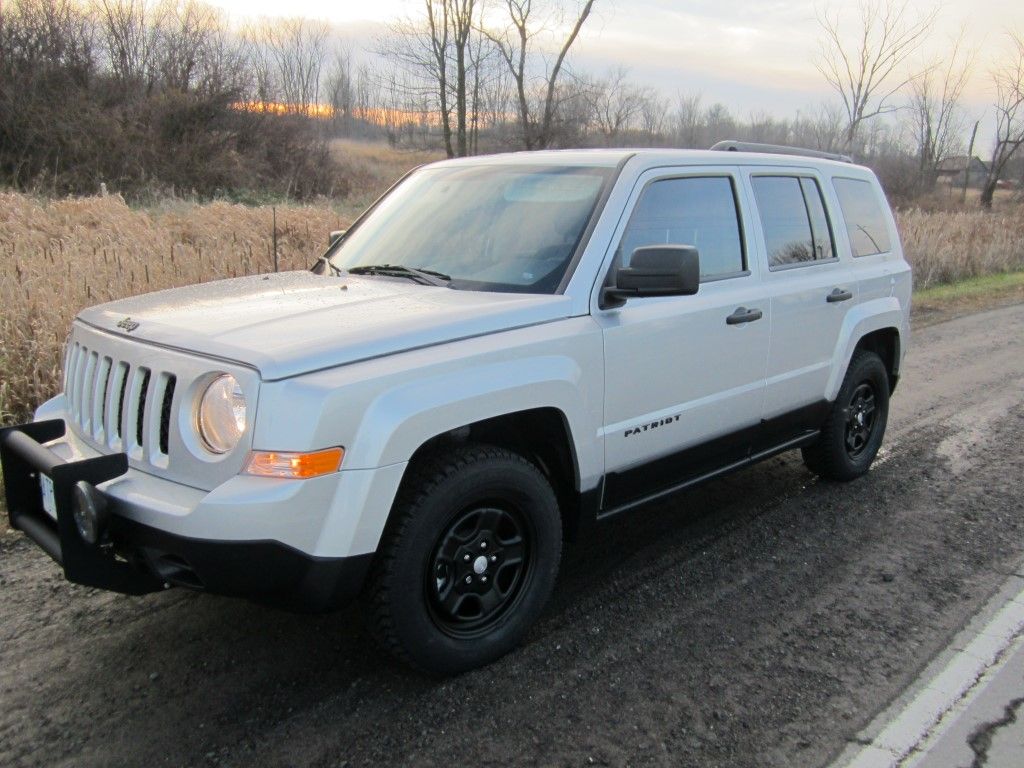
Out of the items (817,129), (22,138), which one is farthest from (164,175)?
(817,129)

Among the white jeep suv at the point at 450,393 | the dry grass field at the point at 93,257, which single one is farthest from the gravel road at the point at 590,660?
the dry grass field at the point at 93,257

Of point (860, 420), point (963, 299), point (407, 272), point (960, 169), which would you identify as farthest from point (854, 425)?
point (960, 169)

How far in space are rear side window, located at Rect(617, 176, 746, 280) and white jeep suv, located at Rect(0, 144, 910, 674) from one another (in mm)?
14

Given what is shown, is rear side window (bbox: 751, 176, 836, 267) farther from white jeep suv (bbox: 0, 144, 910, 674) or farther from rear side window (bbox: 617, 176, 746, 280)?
rear side window (bbox: 617, 176, 746, 280)

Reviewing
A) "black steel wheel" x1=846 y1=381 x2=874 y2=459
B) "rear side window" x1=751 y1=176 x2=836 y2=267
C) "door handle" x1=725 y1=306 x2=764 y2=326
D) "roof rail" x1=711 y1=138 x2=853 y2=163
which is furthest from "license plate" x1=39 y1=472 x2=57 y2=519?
"black steel wheel" x1=846 y1=381 x2=874 y2=459

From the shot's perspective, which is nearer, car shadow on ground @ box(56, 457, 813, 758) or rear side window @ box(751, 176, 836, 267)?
car shadow on ground @ box(56, 457, 813, 758)

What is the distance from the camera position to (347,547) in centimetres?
276

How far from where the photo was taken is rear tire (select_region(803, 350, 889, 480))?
5.26 meters

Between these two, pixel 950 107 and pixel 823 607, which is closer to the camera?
pixel 823 607

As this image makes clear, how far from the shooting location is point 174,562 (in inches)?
110

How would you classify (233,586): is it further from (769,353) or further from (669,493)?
(769,353)

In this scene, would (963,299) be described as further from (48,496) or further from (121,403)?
(48,496)

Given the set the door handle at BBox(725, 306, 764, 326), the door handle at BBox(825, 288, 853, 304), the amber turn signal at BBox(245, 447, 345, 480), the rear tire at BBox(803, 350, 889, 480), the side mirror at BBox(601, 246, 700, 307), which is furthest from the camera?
the rear tire at BBox(803, 350, 889, 480)

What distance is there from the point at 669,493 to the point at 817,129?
40.8m
